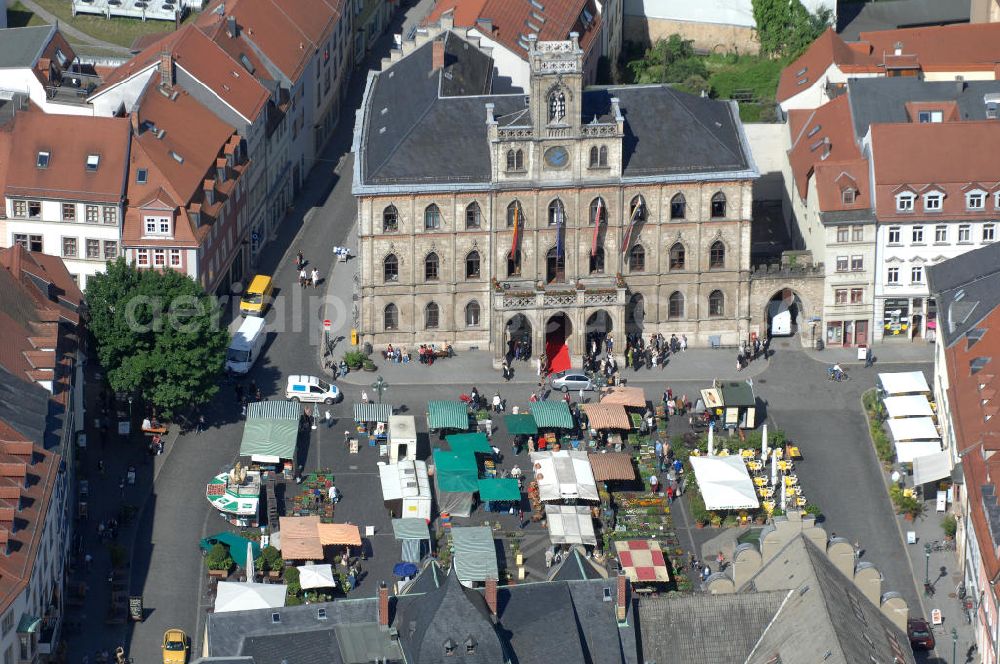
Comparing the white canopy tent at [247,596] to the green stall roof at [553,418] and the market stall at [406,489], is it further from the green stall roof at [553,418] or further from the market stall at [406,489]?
the green stall roof at [553,418]

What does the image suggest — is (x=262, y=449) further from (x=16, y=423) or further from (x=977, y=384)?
(x=977, y=384)

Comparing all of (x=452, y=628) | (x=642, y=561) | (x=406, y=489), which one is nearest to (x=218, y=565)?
(x=406, y=489)

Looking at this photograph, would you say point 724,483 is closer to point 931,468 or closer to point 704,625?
point 931,468

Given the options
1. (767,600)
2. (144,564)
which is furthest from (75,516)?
(767,600)

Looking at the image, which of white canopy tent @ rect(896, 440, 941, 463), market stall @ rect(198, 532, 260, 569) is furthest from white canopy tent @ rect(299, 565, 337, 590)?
white canopy tent @ rect(896, 440, 941, 463)

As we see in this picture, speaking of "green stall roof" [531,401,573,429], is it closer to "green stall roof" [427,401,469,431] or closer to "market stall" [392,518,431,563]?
"green stall roof" [427,401,469,431]

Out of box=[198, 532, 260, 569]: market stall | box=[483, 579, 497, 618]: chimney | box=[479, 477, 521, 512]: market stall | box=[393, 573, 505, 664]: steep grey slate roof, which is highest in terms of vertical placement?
box=[479, 477, 521, 512]: market stall
